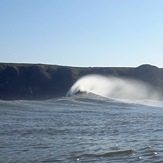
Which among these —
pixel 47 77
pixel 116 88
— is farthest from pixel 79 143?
pixel 47 77

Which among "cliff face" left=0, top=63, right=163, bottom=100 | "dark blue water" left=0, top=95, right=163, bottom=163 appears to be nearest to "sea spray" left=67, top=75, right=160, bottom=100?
"cliff face" left=0, top=63, right=163, bottom=100

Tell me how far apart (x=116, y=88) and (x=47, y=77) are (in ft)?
87.2

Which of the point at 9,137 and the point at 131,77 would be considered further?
the point at 131,77

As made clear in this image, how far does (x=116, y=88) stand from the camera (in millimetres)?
92312

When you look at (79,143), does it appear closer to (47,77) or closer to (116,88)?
(116,88)

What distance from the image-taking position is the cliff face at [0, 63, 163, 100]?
4198 inches

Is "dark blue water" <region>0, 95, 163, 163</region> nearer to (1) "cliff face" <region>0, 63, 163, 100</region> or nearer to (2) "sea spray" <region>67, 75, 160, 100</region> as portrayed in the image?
(2) "sea spray" <region>67, 75, 160, 100</region>

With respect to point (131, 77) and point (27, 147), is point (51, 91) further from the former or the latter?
point (27, 147)

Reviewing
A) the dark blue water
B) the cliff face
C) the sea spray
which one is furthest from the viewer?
the cliff face

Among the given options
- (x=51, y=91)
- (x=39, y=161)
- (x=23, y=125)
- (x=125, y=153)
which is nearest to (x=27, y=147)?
(x=39, y=161)

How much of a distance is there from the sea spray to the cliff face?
276 cm

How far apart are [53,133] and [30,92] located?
88824mm

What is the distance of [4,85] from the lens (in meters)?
109

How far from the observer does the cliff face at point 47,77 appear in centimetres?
10662
